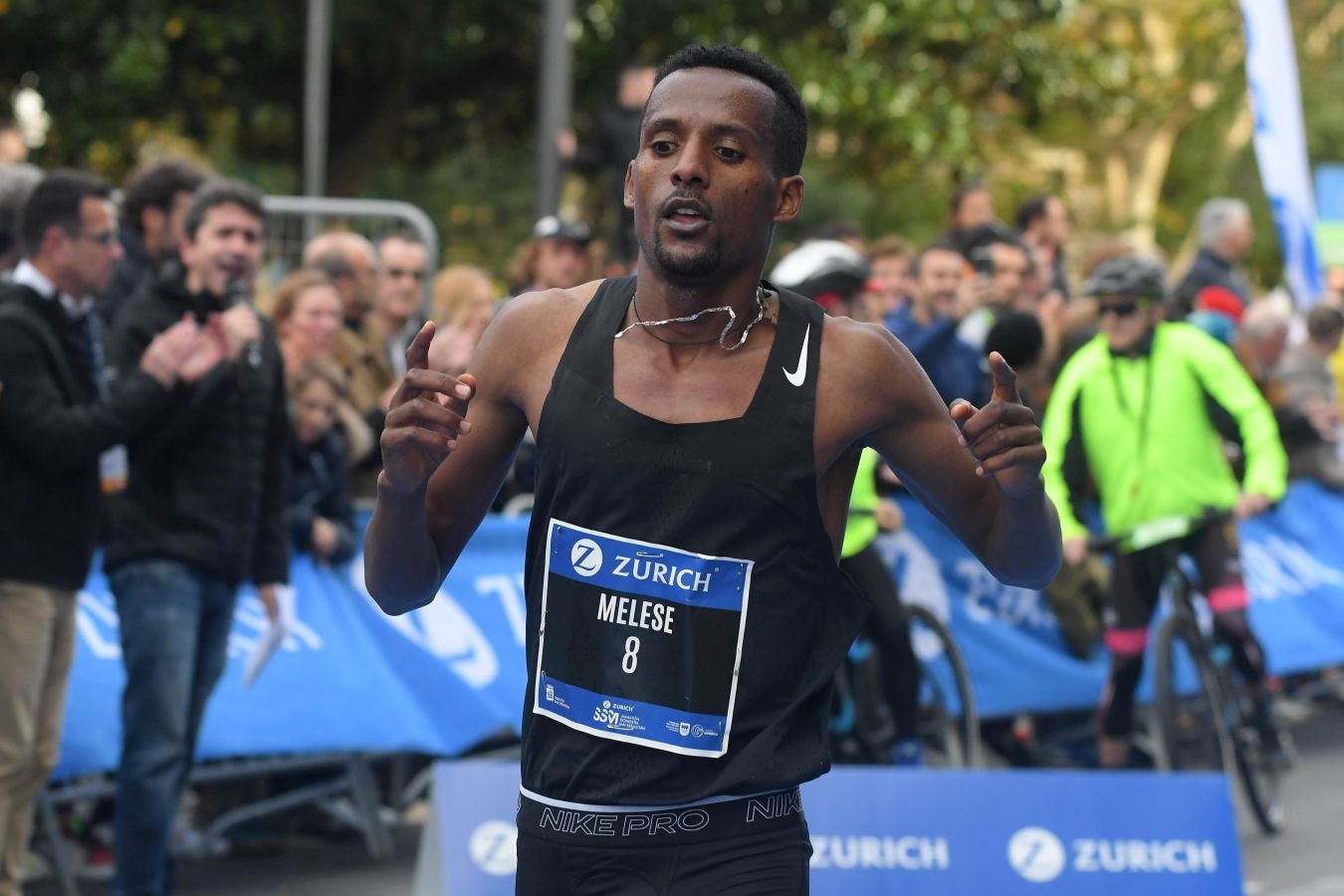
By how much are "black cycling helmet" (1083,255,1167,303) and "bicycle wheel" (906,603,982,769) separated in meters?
1.60

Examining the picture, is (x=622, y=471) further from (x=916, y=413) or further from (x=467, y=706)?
(x=467, y=706)

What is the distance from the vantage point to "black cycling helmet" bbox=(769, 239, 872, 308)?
848 cm

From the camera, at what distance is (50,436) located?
619cm

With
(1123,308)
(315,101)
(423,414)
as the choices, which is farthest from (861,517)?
(423,414)

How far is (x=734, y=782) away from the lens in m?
3.51

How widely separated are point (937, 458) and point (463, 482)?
0.81 meters

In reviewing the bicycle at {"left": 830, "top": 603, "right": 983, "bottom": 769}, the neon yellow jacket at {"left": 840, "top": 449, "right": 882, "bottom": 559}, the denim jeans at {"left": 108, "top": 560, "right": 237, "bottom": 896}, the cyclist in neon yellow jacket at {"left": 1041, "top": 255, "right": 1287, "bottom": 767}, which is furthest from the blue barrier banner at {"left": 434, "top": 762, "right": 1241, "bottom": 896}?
the cyclist in neon yellow jacket at {"left": 1041, "top": 255, "right": 1287, "bottom": 767}

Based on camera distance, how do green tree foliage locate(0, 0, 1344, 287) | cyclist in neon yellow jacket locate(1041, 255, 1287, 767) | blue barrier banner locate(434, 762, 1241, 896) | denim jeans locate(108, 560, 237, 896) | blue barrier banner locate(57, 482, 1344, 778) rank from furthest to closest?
green tree foliage locate(0, 0, 1344, 287) < cyclist in neon yellow jacket locate(1041, 255, 1287, 767) < blue barrier banner locate(57, 482, 1344, 778) < denim jeans locate(108, 560, 237, 896) < blue barrier banner locate(434, 762, 1241, 896)

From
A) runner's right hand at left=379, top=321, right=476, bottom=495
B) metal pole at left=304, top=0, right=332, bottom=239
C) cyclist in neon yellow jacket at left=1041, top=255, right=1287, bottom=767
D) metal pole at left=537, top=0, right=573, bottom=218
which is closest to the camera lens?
runner's right hand at left=379, top=321, right=476, bottom=495

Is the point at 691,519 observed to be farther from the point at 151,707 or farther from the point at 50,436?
the point at 151,707

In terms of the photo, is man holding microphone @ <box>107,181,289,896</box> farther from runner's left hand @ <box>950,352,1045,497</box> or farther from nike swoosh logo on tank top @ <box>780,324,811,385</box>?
runner's left hand @ <box>950,352,1045,497</box>

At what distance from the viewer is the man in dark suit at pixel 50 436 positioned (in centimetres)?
626

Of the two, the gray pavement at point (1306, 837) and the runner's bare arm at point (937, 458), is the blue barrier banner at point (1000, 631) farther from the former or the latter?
the runner's bare arm at point (937, 458)

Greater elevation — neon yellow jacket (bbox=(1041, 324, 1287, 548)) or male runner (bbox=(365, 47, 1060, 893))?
male runner (bbox=(365, 47, 1060, 893))
